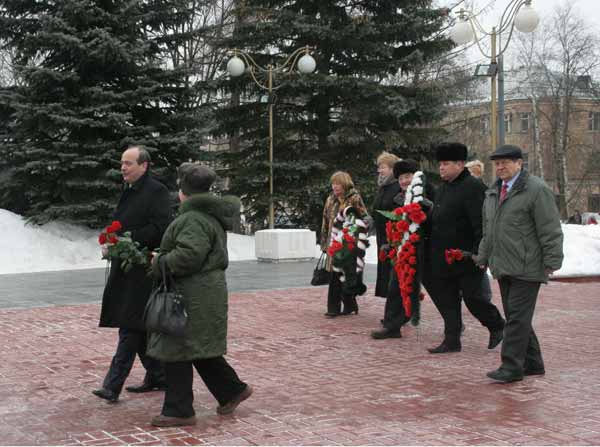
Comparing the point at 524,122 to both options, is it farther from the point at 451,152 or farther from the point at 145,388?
the point at 145,388

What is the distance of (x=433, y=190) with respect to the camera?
853 cm

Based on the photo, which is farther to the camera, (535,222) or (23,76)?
(23,76)

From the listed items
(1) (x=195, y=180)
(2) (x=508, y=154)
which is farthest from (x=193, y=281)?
(2) (x=508, y=154)

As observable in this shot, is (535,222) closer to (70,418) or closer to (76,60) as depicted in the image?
(70,418)

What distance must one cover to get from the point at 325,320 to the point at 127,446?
538cm

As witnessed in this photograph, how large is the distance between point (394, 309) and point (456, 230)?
1.43 meters

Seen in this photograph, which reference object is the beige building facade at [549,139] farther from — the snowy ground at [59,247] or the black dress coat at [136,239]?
the black dress coat at [136,239]

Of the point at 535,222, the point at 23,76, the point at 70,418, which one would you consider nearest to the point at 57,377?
the point at 70,418

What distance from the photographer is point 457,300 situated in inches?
304

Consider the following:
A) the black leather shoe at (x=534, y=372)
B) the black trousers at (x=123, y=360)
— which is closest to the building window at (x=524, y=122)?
the black leather shoe at (x=534, y=372)

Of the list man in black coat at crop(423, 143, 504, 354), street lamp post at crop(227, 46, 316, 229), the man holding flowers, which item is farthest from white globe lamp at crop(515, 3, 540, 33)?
man in black coat at crop(423, 143, 504, 354)

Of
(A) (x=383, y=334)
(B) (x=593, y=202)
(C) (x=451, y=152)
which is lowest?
(A) (x=383, y=334)

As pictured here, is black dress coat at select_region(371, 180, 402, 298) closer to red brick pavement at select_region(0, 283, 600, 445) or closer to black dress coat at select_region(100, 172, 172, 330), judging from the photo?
red brick pavement at select_region(0, 283, 600, 445)

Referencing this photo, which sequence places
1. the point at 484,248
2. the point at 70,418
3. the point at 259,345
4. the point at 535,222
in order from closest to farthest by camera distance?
the point at 70,418 < the point at 535,222 < the point at 484,248 < the point at 259,345
